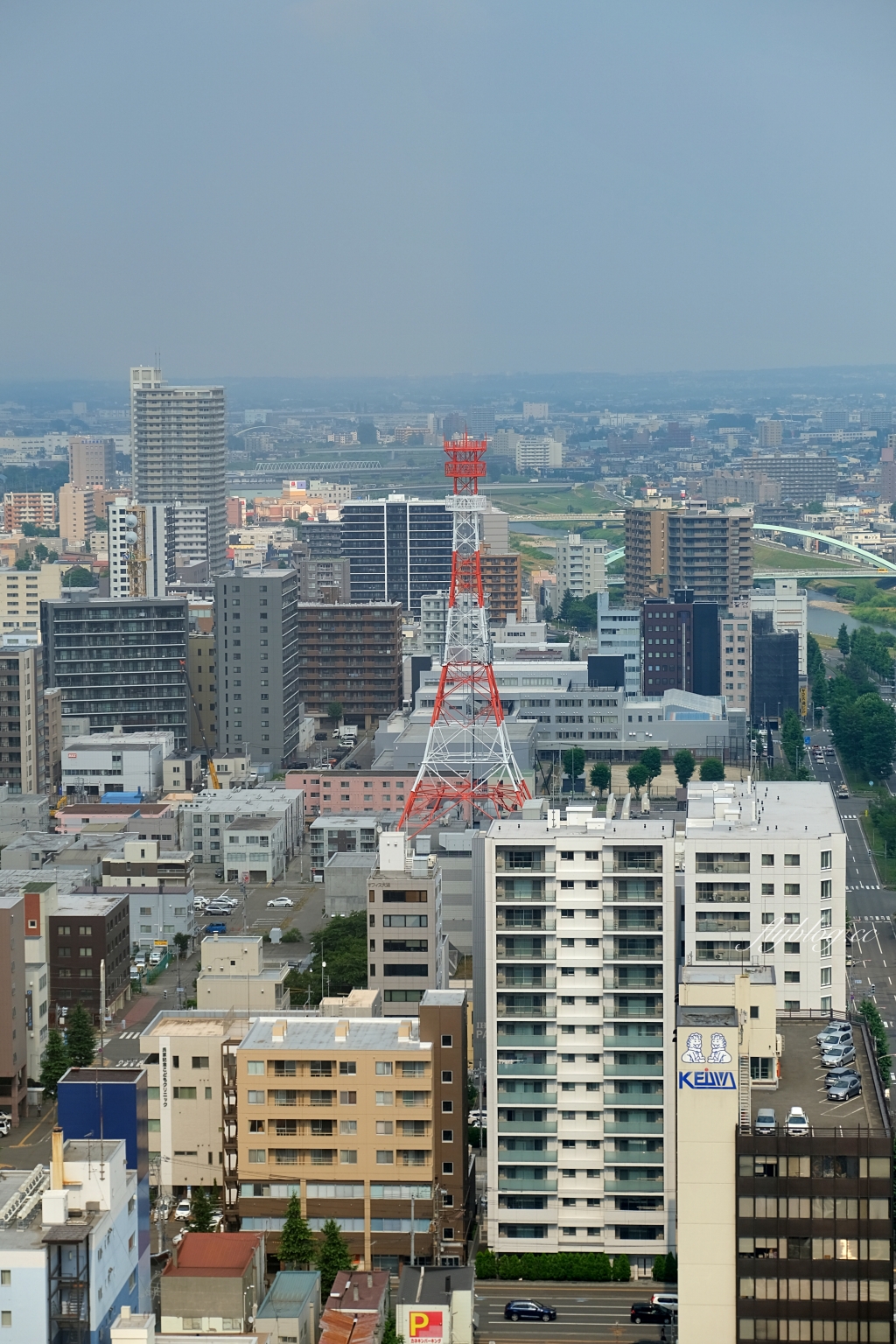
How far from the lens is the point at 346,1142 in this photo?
955cm

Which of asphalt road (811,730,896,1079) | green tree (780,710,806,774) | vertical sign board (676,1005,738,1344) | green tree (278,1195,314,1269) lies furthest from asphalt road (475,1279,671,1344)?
green tree (780,710,806,774)

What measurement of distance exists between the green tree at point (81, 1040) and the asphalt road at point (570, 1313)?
3.45 m

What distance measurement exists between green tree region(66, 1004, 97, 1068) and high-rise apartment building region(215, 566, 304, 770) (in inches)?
370

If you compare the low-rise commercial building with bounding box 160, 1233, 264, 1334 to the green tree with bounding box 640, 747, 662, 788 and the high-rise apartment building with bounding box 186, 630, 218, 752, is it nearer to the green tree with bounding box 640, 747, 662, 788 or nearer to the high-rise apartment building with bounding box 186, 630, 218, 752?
the green tree with bounding box 640, 747, 662, 788

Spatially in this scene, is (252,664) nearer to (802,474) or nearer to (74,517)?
(74,517)

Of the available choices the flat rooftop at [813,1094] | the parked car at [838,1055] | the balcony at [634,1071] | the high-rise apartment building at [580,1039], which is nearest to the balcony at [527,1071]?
the high-rise apartment building at [580,1039]

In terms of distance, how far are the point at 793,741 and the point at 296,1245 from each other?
1363 centimetres

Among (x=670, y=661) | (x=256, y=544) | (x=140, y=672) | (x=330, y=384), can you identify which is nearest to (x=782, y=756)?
(x=670, y=661)

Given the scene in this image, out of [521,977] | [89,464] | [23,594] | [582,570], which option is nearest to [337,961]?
[521,977]

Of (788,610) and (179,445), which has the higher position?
(179,445)

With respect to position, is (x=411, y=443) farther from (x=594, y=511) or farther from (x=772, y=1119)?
(x=772, y=1119)

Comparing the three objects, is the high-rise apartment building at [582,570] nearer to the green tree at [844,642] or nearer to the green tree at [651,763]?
the green tree at [844,642]

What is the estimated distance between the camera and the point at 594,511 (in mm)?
53594

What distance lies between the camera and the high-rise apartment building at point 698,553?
1177 inches
